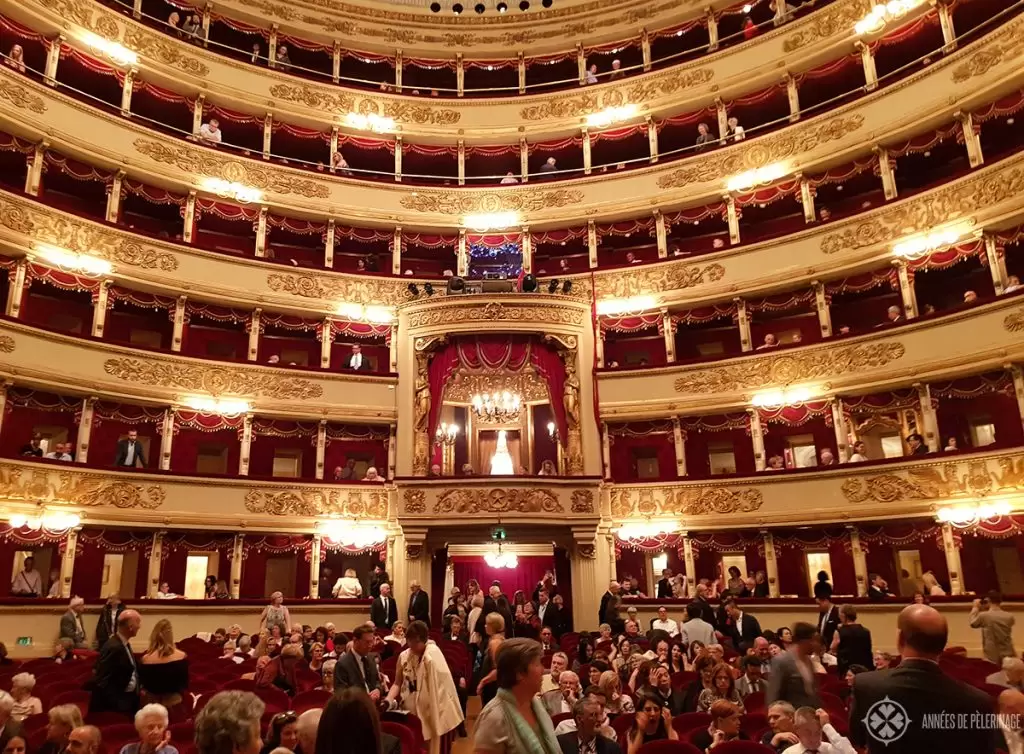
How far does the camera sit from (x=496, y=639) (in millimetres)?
7246

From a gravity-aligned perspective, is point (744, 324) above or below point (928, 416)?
above

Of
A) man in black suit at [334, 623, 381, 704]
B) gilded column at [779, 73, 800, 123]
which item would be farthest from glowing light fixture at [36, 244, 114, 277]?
gilded column at [779, 73, 800, 123]

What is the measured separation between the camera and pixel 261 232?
21.2 metres

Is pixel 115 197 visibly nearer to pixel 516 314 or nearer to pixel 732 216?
pixel 516 314

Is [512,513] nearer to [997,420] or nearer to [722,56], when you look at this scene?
[997,420]

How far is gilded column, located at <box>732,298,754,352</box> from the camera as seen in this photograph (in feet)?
65.6

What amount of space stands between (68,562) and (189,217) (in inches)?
377

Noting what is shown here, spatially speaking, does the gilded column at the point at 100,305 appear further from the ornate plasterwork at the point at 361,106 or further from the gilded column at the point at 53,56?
the ornate plasterwork at the point at 361,106

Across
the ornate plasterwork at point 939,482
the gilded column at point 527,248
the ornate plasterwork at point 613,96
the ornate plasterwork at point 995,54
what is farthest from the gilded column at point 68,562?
the ornate plasterwork at point 995,54

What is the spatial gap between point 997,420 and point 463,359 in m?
13.0

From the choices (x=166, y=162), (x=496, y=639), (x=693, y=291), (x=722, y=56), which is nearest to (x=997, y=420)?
(x=693, y=291)

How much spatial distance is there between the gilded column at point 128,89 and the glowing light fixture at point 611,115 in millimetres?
13368

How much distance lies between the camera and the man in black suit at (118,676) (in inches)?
227

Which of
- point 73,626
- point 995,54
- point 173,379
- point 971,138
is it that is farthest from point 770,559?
point 173,379
